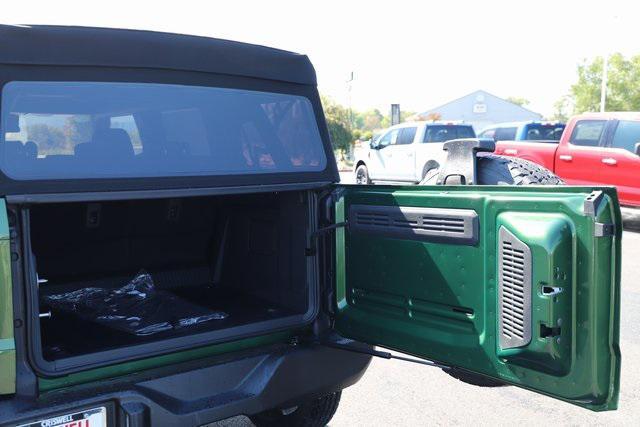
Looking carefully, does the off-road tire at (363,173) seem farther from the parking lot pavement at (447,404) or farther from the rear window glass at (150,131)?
the rear window glass at (150,131)

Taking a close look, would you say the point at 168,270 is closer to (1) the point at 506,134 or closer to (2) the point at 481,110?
(1) the point at 506,134

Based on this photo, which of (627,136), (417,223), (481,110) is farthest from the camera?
(481,110)

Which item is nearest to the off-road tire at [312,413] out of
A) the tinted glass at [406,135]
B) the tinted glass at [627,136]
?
the tinted glass at [627,136]

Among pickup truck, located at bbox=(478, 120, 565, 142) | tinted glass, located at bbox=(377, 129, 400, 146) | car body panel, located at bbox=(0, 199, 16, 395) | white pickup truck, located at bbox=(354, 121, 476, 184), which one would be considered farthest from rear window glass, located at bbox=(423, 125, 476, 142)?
car body panel, located at bbox=(0, 199, 16, 395)

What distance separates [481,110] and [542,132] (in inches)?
2430

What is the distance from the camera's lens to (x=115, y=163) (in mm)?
2684

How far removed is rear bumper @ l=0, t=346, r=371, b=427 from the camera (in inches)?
96.5

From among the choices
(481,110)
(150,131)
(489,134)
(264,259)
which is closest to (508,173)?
(264,259)

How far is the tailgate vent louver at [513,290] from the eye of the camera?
2.48m

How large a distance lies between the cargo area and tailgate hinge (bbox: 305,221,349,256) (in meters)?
0.09

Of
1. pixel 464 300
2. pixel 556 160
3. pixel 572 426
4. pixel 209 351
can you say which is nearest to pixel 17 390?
pixel 209 351

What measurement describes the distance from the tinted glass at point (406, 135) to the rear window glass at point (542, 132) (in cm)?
275

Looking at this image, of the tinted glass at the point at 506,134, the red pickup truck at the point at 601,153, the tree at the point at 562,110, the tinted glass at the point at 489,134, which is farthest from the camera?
the tree at the point at 562,110

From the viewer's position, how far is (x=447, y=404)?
4.37 metres
